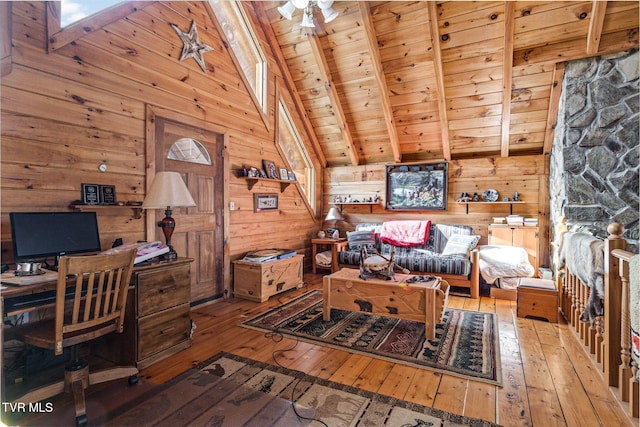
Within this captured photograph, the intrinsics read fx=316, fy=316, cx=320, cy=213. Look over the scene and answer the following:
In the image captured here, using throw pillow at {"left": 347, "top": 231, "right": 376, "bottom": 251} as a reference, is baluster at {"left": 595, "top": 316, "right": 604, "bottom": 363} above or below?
below

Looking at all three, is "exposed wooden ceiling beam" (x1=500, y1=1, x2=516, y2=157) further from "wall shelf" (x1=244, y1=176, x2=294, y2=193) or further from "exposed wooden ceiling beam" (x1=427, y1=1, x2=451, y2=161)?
"wall shelf" (x1=244, y1=176, x2=294, y2=193)

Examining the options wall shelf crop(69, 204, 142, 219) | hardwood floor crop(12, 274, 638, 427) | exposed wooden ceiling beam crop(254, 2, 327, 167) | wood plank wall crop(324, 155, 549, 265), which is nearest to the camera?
hardwood floor crop(12, 274, 638, 427)

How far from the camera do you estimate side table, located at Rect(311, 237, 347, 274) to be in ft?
16.2

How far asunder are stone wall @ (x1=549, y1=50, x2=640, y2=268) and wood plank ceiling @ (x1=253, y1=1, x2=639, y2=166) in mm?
247

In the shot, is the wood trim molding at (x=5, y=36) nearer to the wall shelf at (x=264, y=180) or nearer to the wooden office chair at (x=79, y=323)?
the wooden office chair at (x=79, y=323)

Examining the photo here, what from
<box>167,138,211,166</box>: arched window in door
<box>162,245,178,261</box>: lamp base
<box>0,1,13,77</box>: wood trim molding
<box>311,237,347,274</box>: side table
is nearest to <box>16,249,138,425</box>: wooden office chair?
<box>162,245,178,261</box>: lamp base

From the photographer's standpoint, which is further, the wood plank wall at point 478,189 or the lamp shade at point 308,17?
the wood plank wall at point 478,189

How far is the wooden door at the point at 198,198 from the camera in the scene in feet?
10.6

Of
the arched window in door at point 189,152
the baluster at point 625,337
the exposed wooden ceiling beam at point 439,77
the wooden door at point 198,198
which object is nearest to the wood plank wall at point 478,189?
the exposed wooden ceiling beam at point 439,77

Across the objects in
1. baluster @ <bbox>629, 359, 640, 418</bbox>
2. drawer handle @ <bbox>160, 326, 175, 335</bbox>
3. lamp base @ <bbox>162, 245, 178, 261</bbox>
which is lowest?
baluster @ <bbox>629, 359, 640, 418</bbox>

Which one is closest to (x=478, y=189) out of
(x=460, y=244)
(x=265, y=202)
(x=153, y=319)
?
(x=460, y=244)

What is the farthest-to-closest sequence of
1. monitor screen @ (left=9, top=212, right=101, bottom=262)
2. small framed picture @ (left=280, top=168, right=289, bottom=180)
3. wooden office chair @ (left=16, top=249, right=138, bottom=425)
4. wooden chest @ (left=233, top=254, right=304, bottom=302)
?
small framed picture @ (left=280, top=168, right=289, bottom=180) → wooden chest @ (left=233, top=254, right=304, bottom=302) → monitor screen @ (left=9, top=212, right=101, bottom=262) → wooden office chair @ (left=16, top=249, right=138, bottom=425)

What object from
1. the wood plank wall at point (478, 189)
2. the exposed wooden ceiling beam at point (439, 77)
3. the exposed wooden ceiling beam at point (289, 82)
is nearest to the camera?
the exposed wooden ceiling beam at point (439, 77)

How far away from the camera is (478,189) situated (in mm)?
4926
